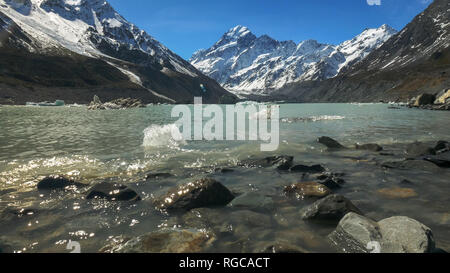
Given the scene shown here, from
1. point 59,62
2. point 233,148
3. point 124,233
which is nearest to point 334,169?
point 233,148

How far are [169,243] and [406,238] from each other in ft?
16.9

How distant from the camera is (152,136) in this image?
2284 centimetres

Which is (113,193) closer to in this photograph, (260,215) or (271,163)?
(260,215)

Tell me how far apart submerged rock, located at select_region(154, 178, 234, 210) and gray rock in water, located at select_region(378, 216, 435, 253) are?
478 centimetres

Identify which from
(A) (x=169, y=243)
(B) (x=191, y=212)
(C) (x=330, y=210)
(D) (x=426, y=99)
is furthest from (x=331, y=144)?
(D) (x=426, y=99)

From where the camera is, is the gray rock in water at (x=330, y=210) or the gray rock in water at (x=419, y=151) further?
the gray rock in water at (x=419, y=151)

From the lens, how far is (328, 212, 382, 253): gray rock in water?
251 inches

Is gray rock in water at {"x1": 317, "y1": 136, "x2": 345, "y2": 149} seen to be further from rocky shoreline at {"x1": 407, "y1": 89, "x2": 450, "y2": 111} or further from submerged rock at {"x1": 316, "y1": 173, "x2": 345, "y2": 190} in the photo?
rocky shoreline at {"x1": 407, "y1": 89, "x2": 450, "y2": 111}

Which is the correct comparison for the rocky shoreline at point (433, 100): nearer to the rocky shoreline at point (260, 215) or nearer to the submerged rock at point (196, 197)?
the rocky shoreline at point (260, 215)

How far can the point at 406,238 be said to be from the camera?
6.04m

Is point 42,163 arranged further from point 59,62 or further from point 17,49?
point 17,49

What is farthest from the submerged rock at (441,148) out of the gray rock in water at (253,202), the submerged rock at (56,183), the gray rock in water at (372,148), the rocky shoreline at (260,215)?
the submerged rock at (56,183)

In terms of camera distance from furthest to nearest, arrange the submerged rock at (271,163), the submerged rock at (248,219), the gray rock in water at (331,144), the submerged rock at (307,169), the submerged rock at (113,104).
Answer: the submerged rock at (113,104) < the gray rock in water at (331,144) < the submerged rock at (271,163) < the submerged rock at (307,169) < the submerged rock at (248,219)

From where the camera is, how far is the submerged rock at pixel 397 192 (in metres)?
9.88
